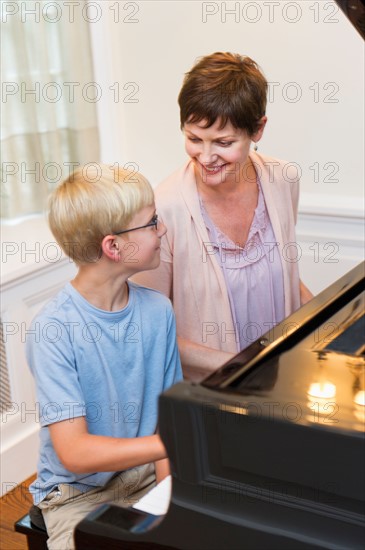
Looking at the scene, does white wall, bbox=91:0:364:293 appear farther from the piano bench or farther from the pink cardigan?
the piano bench

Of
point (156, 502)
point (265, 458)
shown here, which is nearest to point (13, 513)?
point (156, 502)

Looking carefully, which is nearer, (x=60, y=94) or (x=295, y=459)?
(x=295, y=459)

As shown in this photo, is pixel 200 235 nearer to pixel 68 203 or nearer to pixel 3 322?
pixel 68 203

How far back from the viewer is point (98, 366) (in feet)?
5.55

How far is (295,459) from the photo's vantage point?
3.57 ft

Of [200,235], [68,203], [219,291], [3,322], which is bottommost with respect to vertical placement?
[3,322]

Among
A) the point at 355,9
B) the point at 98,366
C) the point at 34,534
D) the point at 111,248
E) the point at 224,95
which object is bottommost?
the point at 34,534

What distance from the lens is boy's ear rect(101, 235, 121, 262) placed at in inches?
66.0

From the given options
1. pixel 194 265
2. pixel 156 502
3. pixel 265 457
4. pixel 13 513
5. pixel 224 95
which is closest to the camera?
pixel 265 457

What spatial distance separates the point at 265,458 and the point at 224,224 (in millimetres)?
1017

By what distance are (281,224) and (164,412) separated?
41.4 inches

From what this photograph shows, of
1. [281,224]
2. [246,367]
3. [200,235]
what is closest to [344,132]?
[281,224]

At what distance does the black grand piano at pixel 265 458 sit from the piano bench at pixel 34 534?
0.53 metres

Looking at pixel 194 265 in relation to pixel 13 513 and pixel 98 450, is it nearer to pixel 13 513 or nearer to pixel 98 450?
pixel 98 450
